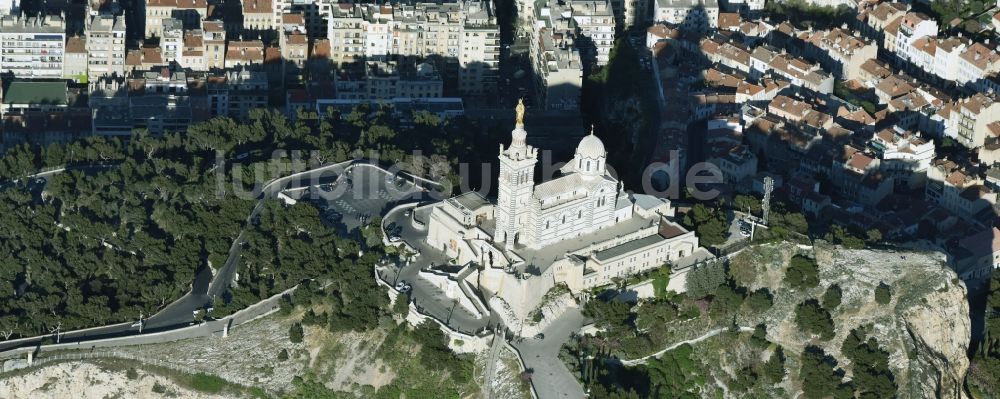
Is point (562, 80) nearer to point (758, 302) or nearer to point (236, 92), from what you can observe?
point (236, 92)

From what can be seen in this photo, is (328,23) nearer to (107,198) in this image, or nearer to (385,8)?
(385,8)

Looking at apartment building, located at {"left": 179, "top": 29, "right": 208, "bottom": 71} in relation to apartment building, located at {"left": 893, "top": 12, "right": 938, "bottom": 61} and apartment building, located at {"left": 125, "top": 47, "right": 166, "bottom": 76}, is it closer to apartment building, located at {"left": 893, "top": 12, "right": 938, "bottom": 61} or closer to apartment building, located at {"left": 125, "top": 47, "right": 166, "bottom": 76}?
apartment building, located at {"left": 125, "top": 47, "right": 166, "bottom": 76}

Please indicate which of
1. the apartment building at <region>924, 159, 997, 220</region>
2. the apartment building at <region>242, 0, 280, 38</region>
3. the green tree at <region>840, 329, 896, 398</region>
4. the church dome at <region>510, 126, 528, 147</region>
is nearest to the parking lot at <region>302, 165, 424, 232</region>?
the church dome at <region>510, 126, 528, 147</region>

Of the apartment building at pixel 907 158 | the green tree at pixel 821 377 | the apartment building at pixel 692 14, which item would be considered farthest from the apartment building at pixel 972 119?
the green tree at pixel 821 377

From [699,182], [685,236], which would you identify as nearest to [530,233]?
[685,236]

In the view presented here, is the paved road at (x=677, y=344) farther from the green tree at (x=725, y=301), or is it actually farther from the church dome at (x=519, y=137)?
the church dome at (x=519, y=137)

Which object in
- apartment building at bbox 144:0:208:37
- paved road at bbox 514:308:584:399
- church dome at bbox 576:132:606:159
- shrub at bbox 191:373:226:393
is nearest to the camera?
paved road at bbox 514:308:584:399
